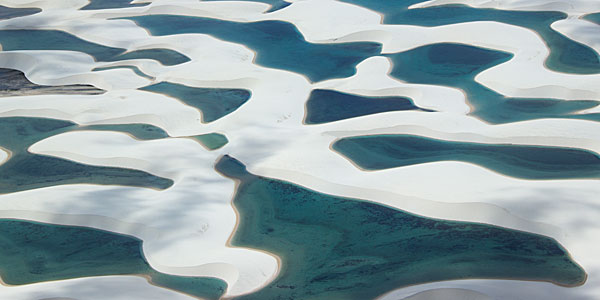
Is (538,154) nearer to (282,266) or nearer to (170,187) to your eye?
(282,266)

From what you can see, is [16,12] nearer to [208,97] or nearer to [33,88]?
[33,88]

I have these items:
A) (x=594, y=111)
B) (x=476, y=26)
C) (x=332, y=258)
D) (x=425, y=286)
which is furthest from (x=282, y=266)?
(x=476, y=26)

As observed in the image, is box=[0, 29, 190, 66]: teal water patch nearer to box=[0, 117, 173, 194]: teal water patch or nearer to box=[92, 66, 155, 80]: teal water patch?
box=[92, 66, 155, 80]: teal water patch

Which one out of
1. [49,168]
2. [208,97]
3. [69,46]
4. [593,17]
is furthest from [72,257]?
[593,17]

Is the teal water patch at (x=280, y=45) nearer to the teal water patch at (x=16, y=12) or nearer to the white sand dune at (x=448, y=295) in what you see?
the teal water patch at (x=16, y=12)

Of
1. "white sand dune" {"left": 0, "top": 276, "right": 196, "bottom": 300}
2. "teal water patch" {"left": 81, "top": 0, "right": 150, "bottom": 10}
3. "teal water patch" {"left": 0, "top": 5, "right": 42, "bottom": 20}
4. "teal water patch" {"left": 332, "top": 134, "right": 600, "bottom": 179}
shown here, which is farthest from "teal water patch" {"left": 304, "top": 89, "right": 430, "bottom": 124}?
"teal water patch" {"left": 0, "top": 5, "right": 42, "bottom": 20}

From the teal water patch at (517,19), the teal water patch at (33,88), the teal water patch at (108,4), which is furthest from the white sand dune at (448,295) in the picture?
the teal water patch at (108,4)

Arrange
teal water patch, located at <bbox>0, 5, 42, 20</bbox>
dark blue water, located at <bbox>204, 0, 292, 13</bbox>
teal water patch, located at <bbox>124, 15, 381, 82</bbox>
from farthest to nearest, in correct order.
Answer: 1. teal water patch, located at <bbox>0, 5, 42, 20</bbox>
2. dark blue water, located at <bbox>204, 0, 292, 13</bbox>
3. teal water patch, located at <bbox>124, 15, 381, 82</bbox>

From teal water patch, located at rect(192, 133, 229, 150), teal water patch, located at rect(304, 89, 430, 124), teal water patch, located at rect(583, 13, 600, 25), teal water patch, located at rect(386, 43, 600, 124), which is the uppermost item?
teal water patch, located at rect(583, 13, 600, 25)
